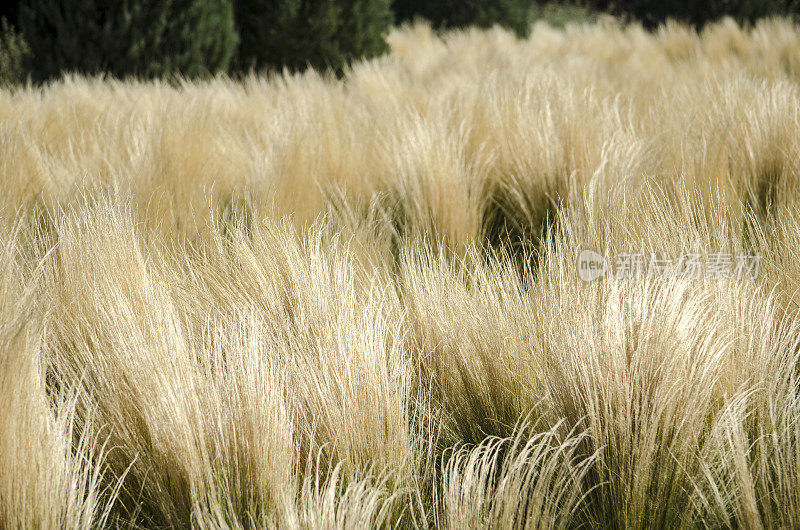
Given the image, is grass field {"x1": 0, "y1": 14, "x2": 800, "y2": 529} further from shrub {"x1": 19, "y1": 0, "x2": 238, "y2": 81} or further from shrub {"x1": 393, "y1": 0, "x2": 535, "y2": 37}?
shrub {"x1": 393, "y1": 0, "x2": 535, "y2": 37}

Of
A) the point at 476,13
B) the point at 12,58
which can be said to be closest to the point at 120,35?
the point at 12,58

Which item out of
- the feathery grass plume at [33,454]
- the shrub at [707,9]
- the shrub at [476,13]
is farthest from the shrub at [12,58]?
the shrub at [707,9]

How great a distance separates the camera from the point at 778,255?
1757 mm

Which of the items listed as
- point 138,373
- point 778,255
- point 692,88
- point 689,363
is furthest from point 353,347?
point 692,88

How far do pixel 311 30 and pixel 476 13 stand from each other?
188 inches

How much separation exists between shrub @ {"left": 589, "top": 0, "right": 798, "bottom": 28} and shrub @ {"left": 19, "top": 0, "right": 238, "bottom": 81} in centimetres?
675

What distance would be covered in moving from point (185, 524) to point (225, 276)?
70cm

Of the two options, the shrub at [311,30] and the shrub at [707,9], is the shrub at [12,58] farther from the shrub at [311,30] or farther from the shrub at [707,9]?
the shrub at [707,9]

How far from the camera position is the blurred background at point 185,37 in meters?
5.65

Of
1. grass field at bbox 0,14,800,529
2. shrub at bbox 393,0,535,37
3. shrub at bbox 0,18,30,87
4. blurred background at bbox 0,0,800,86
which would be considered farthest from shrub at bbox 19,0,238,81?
shrub at bbox 393,0,535,37

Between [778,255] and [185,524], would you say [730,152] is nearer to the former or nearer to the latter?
[778,255]

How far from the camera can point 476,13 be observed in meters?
10.9

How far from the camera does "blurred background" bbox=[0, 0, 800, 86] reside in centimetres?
565

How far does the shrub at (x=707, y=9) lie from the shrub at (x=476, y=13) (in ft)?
7.23
